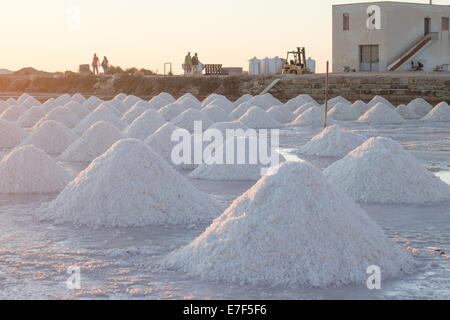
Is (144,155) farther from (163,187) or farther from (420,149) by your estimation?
(420,149)

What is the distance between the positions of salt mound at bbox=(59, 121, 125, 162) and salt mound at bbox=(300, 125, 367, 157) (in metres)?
3.43

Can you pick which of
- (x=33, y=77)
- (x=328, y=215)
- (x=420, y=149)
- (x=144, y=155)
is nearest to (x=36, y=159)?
(x=144, y=155)

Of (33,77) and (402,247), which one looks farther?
(33,77)

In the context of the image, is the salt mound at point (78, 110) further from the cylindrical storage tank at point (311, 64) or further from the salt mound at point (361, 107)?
the cylindrical storage tank at point (311, 64)

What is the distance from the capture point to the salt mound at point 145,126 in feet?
53.7

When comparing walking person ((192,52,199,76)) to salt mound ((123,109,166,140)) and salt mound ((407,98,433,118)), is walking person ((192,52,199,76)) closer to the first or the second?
salt mound ((407,98,433,118))

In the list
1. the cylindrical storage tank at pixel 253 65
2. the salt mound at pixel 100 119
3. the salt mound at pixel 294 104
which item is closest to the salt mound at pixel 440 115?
the salt mound at pixel 294 104

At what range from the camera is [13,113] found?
80.4 ft

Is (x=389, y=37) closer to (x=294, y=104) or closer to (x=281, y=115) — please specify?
(x=294, y=104)

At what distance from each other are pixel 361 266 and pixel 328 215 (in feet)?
1.44

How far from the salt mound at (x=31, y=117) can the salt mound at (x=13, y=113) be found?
3.38ft

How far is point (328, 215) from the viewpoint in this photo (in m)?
5.92

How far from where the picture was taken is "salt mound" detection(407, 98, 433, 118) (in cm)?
2628

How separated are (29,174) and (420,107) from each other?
1867cm
